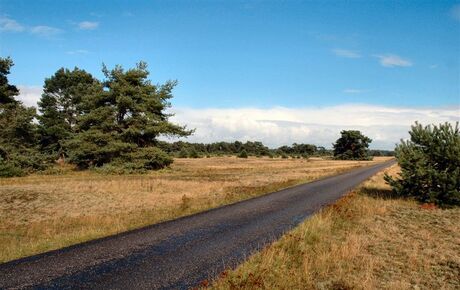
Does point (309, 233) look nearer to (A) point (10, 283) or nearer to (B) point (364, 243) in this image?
(B) point (364, 243)

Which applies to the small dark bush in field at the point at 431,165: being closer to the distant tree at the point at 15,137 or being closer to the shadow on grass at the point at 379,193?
the shadow on grass at the point at 379,193

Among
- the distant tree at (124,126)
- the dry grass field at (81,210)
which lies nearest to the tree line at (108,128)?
the distant tree at (124,126)

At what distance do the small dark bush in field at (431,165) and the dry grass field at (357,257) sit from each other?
14.1 ft

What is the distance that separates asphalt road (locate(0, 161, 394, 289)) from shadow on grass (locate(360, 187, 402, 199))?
32.6 feet

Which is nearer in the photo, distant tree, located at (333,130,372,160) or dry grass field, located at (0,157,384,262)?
dry grass field, located at (0,157,384,262)

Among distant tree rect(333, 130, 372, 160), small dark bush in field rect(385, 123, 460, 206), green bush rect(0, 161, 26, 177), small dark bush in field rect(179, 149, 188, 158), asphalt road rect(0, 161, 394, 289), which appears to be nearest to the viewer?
asphalt road rect(0, 161, 394, 289)

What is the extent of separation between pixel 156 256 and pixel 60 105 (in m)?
55.7

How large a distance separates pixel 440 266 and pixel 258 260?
4390mm

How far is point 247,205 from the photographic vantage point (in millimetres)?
18469

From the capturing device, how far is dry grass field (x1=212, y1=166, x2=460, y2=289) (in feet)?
25.2

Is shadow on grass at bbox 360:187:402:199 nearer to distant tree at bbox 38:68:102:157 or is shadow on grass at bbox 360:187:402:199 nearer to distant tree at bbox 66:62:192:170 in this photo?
distant tree at bbox 66:62:192:170

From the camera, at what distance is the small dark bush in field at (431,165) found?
62.8ft

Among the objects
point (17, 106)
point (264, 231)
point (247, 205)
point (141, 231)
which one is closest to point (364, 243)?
point (264, 231)

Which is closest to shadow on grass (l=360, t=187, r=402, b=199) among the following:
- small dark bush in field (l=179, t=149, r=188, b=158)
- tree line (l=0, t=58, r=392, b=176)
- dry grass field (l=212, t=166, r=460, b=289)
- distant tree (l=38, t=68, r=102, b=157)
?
dry grass field (l=212, t=166, r=460, b=289)
